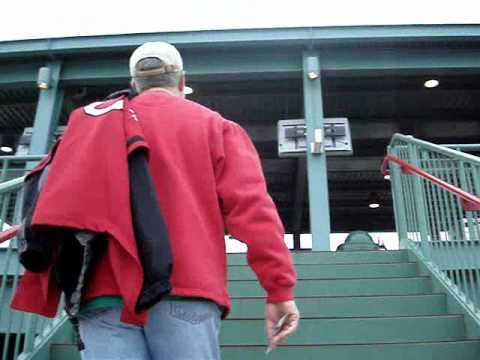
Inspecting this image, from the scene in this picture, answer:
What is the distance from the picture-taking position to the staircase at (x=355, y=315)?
269 cm

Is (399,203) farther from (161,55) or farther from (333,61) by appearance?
(161,55)

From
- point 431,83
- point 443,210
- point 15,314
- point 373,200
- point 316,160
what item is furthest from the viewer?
point 373,200

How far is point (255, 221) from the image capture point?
3.95ft

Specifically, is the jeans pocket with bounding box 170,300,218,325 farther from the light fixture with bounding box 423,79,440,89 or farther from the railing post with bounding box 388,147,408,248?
the light fixture with bounding box 423,79,440,89

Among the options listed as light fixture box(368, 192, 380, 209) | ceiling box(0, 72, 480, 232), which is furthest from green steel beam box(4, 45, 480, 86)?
light fixture box(368, 192, 380, 209)

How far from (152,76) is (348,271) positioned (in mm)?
2795


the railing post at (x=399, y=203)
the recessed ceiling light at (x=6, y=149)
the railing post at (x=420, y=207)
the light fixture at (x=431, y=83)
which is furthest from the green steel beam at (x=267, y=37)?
the recessed ceiling light at (x=6, y=149)

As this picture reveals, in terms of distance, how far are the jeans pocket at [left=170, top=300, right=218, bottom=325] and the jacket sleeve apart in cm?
17

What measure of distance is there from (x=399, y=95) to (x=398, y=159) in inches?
173

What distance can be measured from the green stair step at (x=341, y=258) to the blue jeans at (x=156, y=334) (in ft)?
9.55

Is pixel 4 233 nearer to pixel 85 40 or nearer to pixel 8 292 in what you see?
pixel 8 292

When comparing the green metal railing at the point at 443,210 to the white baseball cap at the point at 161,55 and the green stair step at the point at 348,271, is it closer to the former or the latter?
the green stair step at the point at 348,271

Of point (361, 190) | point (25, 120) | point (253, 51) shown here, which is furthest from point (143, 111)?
point (361, 190)

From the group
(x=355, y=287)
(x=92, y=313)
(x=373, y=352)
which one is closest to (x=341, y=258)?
(x=355, y=287)
